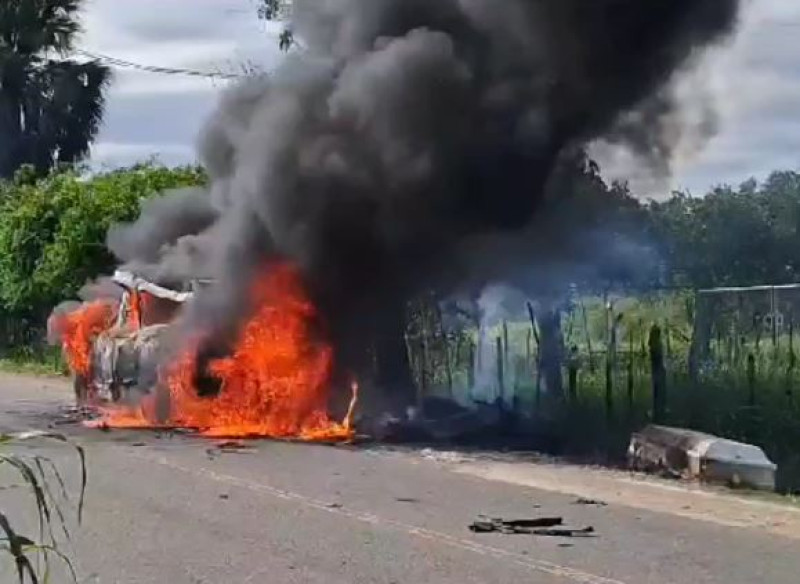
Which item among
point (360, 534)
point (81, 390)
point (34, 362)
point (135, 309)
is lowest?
point (360, 534)

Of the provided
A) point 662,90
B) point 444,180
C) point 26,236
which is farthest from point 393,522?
point 26,236

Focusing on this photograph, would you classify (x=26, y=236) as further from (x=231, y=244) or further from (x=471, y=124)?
(x=471, y=124)

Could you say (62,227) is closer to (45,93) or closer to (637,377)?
(45,93)


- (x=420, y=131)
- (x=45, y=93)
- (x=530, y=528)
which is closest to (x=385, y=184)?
(x=420, y=131)

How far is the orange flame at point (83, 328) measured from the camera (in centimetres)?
1953

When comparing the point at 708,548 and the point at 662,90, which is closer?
the point at 708,548

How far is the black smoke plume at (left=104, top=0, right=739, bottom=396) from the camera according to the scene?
1597 cm

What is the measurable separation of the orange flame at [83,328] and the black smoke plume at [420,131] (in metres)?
2.97

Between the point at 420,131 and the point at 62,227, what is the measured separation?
41.2 feet

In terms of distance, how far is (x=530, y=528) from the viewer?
9.30 m

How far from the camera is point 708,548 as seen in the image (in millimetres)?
8664

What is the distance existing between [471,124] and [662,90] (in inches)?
80.8

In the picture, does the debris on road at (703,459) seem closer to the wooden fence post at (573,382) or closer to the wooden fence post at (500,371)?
the wooden fence post at (573,382)

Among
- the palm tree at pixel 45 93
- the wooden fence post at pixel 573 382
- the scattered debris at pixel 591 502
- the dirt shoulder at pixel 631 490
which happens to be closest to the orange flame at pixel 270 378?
the dirt shoulder at pixel 631 490
